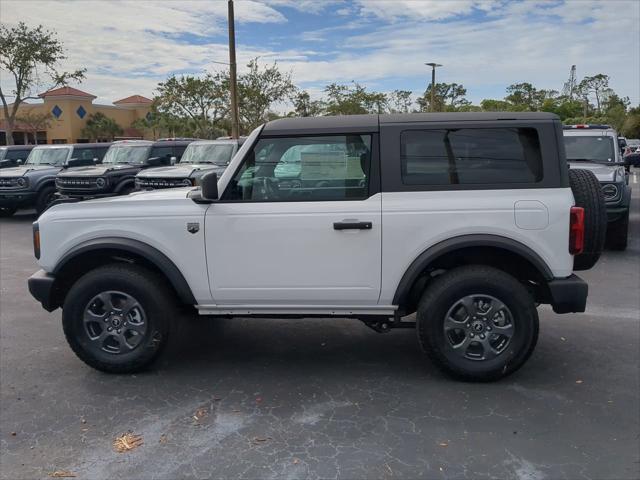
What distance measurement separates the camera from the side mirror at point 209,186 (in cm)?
421

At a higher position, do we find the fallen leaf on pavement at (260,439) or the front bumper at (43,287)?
the front bumper at (43,287)

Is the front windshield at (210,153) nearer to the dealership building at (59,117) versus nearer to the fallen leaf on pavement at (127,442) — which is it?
the fallen leaf on pavement at (127,442)

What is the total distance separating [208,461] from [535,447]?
72.8 inches

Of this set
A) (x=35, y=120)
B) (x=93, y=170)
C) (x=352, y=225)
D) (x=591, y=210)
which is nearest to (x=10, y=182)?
(x=93, y=170)

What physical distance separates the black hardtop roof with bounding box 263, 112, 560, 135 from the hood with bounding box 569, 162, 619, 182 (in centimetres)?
518

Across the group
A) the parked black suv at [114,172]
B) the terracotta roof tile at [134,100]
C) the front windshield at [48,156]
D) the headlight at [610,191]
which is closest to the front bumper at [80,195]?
the parked black suv at [114,172]

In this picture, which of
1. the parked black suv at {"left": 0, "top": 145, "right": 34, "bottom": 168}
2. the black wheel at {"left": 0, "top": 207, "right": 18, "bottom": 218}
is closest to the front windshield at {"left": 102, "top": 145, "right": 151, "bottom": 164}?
the black wheel at {"left": 0, "top": 207, "right": 18, "bottom": 218}

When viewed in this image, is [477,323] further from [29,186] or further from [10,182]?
[10,182]

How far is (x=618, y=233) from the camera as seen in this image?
926cm

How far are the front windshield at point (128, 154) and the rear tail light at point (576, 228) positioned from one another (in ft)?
39.8

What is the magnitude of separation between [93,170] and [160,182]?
2305 mm

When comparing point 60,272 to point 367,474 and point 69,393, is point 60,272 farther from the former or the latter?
point 367,474

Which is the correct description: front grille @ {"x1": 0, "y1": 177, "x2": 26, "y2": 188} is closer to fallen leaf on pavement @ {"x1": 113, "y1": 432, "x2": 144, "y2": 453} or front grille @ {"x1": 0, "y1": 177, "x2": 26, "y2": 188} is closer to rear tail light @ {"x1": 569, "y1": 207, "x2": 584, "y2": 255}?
fallen leaf on pavement @ {"x1": 113, "y1": 432, "x2": 144, "y2": 453}

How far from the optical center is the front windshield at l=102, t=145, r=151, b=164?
573 inches
